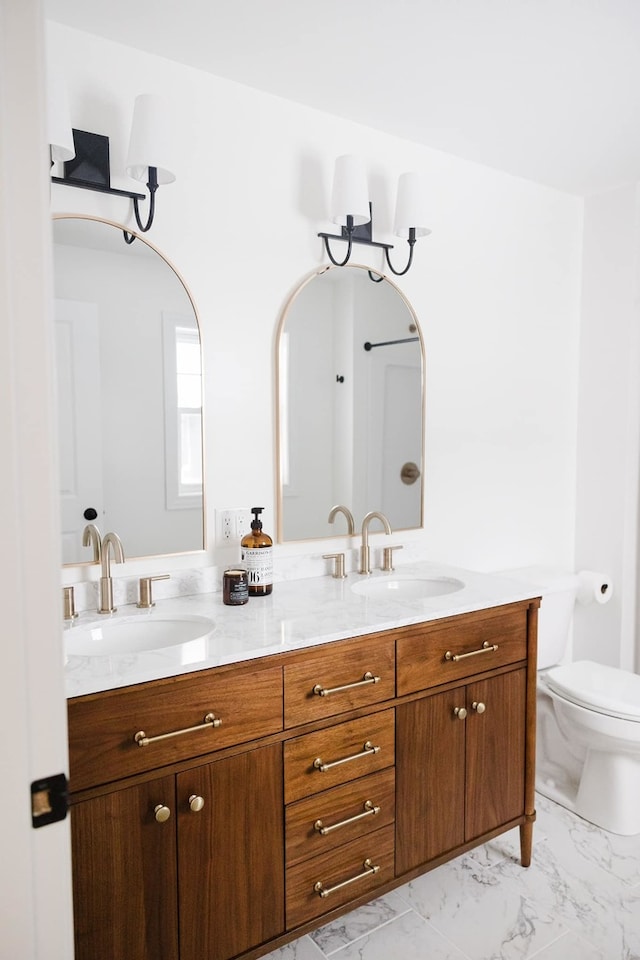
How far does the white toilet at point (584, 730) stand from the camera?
224cm

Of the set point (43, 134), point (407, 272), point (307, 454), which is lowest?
point (307, 454)

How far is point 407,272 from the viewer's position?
2.40 metres

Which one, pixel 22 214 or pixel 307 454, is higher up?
pixel 22 214

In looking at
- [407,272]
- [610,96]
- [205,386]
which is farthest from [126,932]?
[610,96]

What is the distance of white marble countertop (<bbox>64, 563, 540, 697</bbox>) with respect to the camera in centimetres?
138

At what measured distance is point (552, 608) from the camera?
269 centimetres

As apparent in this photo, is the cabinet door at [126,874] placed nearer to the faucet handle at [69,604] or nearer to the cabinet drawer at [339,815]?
the cabinet drawer at [339,815]

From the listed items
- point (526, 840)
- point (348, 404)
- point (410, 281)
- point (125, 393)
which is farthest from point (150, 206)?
point (526, 840)

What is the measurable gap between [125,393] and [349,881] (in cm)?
137

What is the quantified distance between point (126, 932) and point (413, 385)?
5.92 ft

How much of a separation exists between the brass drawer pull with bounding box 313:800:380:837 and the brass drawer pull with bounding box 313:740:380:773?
5.0 inches

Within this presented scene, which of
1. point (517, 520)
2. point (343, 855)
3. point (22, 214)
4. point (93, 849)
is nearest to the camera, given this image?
point (22, 214)

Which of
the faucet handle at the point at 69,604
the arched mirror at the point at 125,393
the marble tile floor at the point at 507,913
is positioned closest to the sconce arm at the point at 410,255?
the arched mirror at the point at 125,393

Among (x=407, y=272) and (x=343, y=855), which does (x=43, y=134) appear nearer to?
(x=343, y=855)
